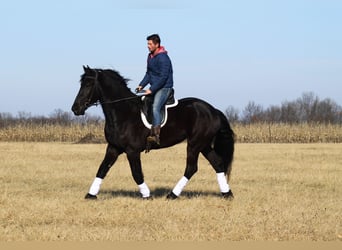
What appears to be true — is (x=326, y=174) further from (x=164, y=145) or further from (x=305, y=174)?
(x=164, y=145)

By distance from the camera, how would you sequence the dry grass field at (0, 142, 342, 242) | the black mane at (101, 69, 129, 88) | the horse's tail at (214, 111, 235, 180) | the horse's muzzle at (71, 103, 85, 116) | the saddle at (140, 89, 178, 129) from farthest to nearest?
the horse's tail at (214, 111, 235, 180), the black mane at (101, 69, 129, 88), the saddle at (140, 89, 178, 129), the horse's muzzle at (71, 103, 85, 116), the dry grass field at (0, 142, 342, 242)

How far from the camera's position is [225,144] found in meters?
11.7

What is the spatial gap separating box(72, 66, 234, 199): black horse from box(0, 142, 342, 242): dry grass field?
0.55 m

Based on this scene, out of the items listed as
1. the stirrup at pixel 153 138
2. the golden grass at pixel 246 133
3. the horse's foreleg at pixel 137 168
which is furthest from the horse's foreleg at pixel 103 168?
the golden grass at pixel 246 133

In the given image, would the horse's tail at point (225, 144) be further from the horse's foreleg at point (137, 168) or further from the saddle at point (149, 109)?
the horse's foreleg at point (137, 168)

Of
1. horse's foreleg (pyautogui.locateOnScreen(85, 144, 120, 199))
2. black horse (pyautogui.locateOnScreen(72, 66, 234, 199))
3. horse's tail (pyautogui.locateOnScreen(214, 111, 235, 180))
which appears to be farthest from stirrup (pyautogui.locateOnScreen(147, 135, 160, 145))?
horse's tail (pyautogui.locateOnScreen(214, 111, 235, 180))

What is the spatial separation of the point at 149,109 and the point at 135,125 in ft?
1.35

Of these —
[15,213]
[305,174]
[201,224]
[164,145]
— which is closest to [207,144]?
[164,145]

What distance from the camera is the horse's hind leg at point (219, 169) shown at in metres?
11.3

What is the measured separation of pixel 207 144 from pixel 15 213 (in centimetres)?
411

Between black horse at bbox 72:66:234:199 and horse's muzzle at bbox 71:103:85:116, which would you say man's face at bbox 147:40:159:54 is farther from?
horse's muzzle at bbox 71:103:85:116

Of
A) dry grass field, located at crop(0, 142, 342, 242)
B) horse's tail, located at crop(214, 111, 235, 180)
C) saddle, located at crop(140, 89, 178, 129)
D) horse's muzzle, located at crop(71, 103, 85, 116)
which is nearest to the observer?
dry grass field, located at crop(0, 142, 342, 242)

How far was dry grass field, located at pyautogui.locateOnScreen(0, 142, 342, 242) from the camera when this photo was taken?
7566 mm

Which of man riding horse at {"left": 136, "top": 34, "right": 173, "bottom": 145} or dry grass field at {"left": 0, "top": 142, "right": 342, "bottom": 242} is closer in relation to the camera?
dry grass field at {"left": 0, "top": 142, "right": 342, "bottom": 242}
